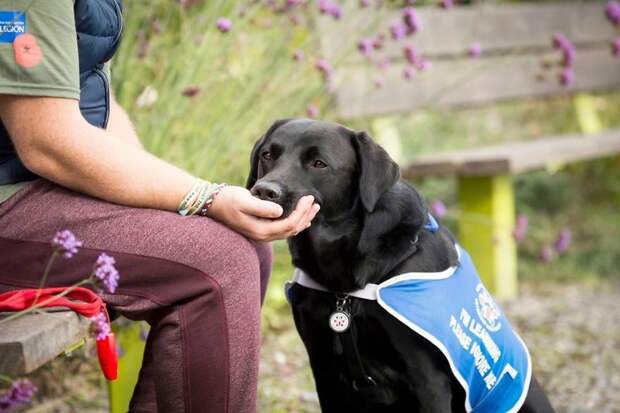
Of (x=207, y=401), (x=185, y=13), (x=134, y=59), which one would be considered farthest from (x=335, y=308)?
(x=185, y=13)

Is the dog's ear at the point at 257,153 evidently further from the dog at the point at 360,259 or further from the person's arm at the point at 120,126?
A: the person's arm at the point at 120,126

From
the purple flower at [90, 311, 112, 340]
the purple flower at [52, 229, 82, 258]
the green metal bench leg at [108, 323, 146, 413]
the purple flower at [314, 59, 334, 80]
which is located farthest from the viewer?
the purple flower at [314, 59, 334, 80]

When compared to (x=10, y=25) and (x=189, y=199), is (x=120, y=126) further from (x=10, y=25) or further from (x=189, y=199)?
(x=10, y=25)

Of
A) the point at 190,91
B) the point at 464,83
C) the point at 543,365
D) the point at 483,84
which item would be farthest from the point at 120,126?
the point at 483,84

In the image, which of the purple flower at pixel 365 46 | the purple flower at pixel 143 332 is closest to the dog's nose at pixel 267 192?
the purple flower at pixel 143 332

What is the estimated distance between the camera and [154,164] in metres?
1.82

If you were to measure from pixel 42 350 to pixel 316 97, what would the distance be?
7.97 feet

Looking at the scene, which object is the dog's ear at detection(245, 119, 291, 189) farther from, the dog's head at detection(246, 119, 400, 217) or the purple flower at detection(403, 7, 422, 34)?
the purple flower at detection(403, 7, 422, 34)

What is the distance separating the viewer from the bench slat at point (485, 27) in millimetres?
4367

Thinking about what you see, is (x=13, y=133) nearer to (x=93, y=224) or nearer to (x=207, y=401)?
(x=93, y=224)

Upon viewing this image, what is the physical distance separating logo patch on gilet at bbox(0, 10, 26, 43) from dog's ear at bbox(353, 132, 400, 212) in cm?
96

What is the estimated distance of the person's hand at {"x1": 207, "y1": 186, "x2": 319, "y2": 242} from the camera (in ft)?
6.07

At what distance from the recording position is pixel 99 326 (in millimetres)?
1655

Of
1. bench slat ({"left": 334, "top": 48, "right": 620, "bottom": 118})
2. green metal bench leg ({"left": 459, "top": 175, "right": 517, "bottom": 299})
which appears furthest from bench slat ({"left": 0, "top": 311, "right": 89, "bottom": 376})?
green metal bench leg ({"left": 459, "top": 175, "right": 517, "bottom": 299})
